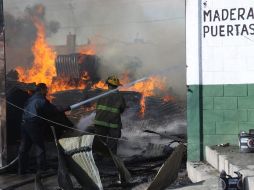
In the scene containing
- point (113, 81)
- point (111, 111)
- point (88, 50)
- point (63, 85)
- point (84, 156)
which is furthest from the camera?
point (63, 85)

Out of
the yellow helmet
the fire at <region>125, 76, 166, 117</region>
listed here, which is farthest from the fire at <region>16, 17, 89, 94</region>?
the fire at <region>125, 76, 166, 117</region>

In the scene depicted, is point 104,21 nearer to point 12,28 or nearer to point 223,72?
point 12,28

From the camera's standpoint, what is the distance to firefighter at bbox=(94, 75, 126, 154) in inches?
356

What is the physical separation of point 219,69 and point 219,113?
2.44 feet

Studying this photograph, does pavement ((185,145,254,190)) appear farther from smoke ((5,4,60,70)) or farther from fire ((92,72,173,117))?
smoke ((5,4,60,70))

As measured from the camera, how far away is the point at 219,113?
786cm

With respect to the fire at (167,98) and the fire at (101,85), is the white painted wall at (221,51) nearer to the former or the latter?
the fire at (167,98)

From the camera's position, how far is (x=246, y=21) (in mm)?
7703

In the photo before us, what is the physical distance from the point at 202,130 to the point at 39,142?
314 centimetres

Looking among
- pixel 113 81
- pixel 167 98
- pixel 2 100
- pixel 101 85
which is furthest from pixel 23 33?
pixel 167 98

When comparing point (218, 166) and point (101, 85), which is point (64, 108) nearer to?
point (101, 85)

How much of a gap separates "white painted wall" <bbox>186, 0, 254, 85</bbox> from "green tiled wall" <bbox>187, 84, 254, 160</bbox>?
0.16 m

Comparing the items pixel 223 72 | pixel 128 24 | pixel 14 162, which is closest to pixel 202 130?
pixel 223 72

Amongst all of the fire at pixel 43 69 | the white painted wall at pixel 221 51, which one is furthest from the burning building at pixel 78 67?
→ the white painted wall at pixel 221 51
